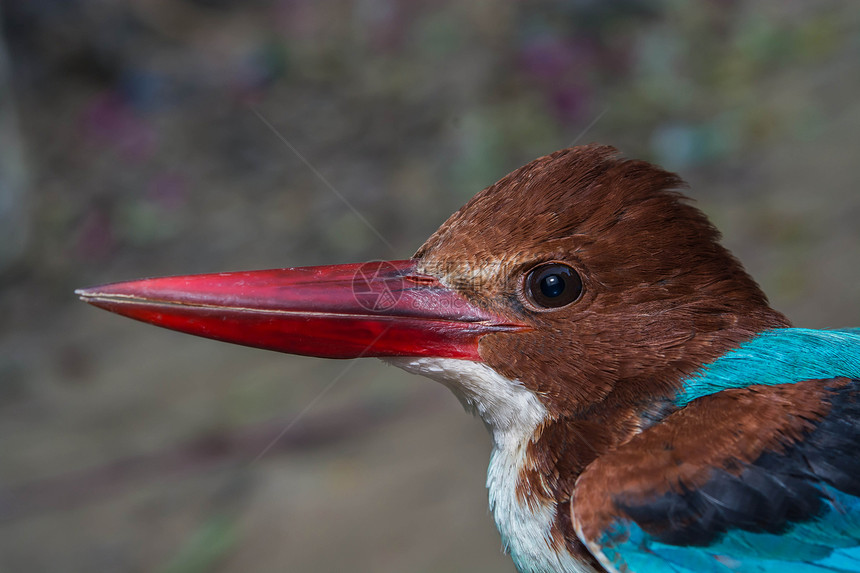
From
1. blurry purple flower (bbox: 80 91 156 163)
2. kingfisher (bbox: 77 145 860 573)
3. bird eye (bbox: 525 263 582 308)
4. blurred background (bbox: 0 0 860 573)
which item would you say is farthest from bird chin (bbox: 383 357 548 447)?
blurry purple flower (bbox: 80 91 156 163)

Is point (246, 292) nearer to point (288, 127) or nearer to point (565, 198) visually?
point (565, 198)

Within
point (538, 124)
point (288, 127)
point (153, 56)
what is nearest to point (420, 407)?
point (538, 124)

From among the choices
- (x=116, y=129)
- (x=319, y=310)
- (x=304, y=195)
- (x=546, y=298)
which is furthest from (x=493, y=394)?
(x=116, y=129)

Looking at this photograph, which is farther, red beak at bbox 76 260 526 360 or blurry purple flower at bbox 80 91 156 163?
blurry purple flower at bbox 80 91 156 163

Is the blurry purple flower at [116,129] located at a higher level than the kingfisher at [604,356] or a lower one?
lower

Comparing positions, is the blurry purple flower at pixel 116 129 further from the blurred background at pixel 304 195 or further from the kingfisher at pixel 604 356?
the kingfisher at pixel 604 356

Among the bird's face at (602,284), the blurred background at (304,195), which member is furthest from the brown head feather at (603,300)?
the blurred background at (304,195)

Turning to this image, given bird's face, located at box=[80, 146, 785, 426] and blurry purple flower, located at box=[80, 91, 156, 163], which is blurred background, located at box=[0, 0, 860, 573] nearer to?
blurry purple flower, located at box=[80, 91, 156, 163]

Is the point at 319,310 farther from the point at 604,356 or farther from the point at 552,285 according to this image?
the point at 604,356
